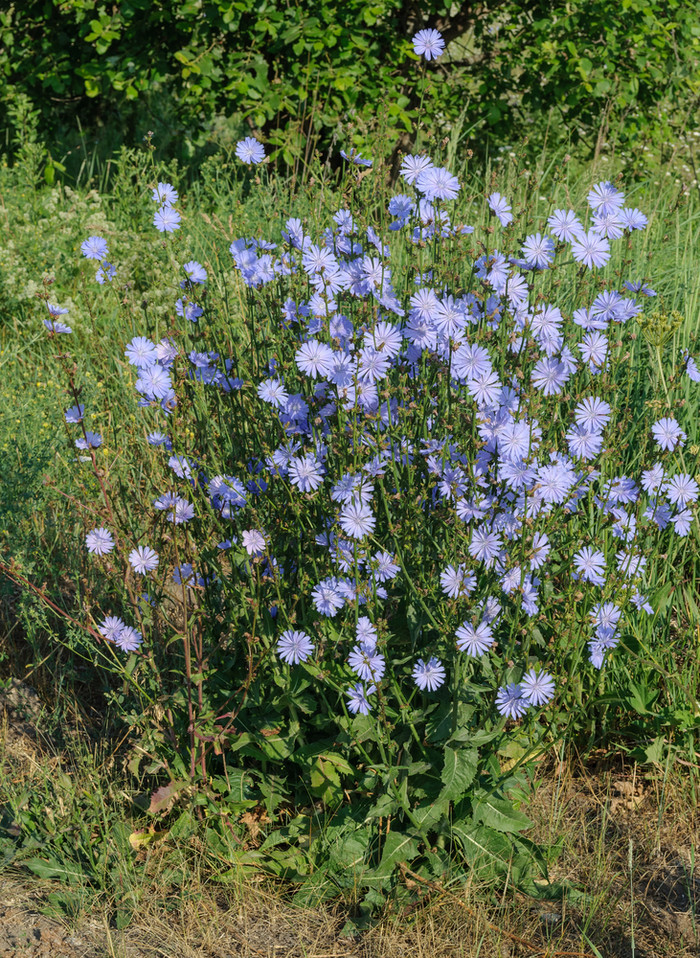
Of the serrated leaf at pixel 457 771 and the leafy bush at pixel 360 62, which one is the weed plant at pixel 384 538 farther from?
the leafy bush at pixel 360 62

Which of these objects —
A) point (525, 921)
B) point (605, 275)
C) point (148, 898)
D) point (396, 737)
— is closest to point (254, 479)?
point (396, 737)

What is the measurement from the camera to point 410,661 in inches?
88.4

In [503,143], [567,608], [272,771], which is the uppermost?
[503,143]

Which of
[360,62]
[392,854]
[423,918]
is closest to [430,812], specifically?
[392,854]

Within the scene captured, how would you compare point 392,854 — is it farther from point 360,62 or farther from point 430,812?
point 360,62

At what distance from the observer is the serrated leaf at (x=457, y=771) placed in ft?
6.86

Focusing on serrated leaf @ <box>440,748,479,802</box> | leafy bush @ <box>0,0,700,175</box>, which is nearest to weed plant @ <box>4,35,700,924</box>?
serrated leaf @ <box>440,748,479,802</box>

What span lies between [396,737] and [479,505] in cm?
67

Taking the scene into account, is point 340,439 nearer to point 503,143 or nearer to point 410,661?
point 410,661

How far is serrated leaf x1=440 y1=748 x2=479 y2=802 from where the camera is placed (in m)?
2.09

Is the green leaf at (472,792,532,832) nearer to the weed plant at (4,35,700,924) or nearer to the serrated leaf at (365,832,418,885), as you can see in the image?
the weed plant at (4,35,700,924)

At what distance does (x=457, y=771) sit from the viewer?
210 centimetres

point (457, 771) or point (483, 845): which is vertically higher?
point (457, 771)

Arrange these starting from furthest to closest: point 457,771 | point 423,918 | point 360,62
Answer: point 360,62
point 423,918
point 457,771
